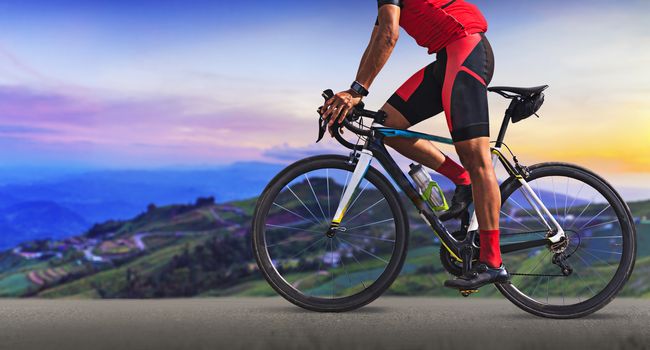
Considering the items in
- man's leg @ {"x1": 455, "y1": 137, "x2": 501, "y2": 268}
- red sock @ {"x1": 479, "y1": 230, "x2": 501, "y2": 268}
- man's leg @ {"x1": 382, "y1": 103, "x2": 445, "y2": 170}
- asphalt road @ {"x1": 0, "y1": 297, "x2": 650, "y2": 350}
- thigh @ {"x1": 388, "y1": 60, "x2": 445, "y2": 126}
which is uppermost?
thigh @ {"x1": 388, "y1": 60, "x2": 445, "y2": 126}

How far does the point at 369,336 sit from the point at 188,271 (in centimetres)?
3520

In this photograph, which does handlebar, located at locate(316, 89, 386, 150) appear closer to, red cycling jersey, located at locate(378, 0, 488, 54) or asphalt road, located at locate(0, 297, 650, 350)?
red cycling jersey, located at locate(378, 0, 488, 54)

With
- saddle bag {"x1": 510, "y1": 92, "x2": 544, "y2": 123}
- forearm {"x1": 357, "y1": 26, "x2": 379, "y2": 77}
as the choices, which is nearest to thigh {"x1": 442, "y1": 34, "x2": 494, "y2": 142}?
saddle bag {"x1": 510, "y1": 92, "x2": 544, "y2": 123}

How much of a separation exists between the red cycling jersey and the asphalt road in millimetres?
1909

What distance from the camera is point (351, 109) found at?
4.84 metres

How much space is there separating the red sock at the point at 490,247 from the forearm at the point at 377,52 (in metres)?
1.34

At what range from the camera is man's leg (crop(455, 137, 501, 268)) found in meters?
4.78

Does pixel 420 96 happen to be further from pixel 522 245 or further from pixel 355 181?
pixel 522 245

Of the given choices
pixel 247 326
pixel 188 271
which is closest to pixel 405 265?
pixel 247 326

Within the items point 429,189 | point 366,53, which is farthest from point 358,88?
point 429,189

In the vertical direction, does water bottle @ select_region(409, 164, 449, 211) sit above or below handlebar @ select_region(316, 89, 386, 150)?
below

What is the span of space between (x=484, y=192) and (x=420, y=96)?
31.6 inches

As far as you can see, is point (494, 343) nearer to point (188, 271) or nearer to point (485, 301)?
point (485, 301)

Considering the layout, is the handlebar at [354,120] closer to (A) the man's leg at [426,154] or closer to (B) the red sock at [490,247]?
(A) the man's leg at [426,154]
